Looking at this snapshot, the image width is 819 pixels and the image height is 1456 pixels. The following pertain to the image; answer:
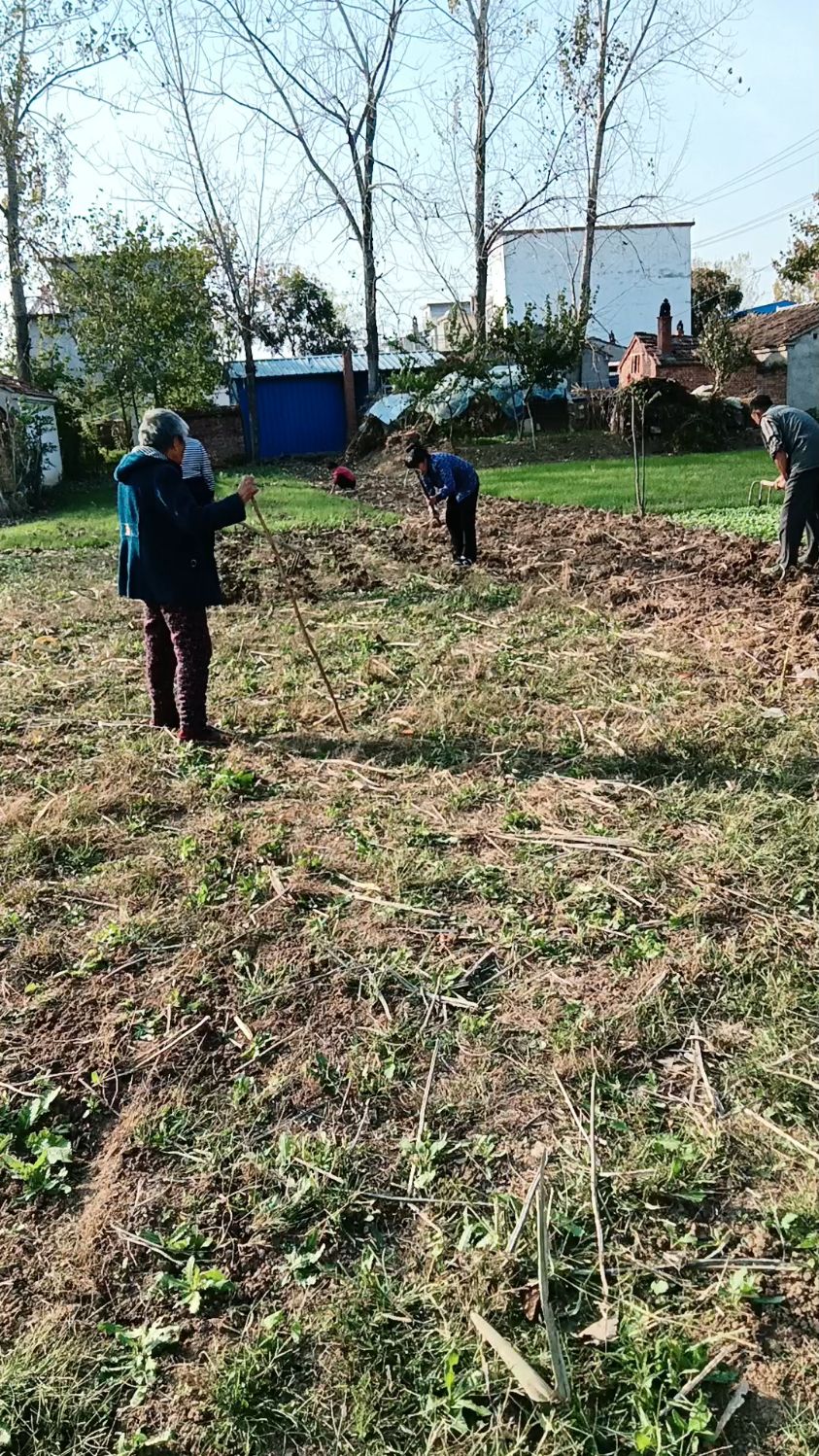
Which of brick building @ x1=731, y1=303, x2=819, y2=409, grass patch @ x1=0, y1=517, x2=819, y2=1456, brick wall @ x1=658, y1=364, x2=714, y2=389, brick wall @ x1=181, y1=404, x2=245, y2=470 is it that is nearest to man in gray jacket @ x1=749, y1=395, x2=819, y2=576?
grass patch @ x1=0, y1=517, x2=819, y2=1456

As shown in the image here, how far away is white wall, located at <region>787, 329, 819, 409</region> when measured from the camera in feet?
108

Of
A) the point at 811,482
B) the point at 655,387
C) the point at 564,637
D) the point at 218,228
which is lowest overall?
the point at 564,637

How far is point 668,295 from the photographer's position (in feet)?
167

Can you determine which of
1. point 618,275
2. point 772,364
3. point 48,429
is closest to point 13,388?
point 48,429

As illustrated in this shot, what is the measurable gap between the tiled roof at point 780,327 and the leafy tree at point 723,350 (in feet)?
10.6

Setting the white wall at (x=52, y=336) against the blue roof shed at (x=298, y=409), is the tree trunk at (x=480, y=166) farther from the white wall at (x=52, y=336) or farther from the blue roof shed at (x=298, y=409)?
the white wall at (x=52, y=336)

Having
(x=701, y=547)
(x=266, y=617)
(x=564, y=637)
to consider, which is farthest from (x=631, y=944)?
(x=701, y=547)

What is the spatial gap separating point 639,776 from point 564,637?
9.21 ft

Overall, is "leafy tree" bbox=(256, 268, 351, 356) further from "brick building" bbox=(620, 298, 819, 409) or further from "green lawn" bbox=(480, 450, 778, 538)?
"green lawn" bbox=(480, 450, 778, 538)

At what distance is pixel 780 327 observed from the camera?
34000 millimetres

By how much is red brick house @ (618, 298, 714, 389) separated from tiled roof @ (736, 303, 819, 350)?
1.77 meters

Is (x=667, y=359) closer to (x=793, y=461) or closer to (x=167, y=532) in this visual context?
(x=793, y=461)

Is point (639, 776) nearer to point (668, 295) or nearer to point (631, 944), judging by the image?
point (631, 944)

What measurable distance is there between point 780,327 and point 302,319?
22.5 meters
